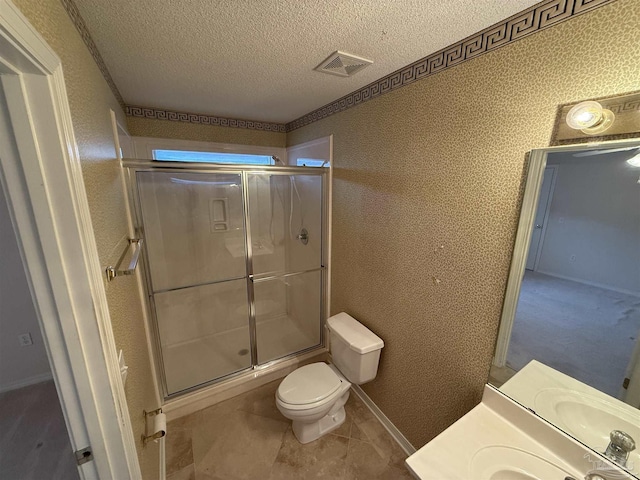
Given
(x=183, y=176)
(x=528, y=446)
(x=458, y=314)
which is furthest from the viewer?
(x=183, y=176)

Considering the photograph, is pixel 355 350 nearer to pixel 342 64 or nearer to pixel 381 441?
pixel 381 441

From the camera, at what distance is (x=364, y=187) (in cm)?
183

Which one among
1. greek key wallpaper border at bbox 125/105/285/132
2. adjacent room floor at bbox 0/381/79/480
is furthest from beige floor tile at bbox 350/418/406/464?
greek key wallpaper border at bbox 125/105/285/132

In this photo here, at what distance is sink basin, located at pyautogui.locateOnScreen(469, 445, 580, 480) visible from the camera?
0.91m

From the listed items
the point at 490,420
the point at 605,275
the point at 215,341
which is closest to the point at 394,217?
the point at 605,275

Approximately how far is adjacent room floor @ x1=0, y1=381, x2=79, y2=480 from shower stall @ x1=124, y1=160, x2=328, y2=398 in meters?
0.62

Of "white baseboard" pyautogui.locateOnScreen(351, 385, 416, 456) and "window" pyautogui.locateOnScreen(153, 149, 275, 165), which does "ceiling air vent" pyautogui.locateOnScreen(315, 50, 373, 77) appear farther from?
"white baseboard" pyautogui.locateOnScreen(351, 385, 416, 456)

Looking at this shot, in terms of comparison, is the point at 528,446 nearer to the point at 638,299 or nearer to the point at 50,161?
the point at 638,299

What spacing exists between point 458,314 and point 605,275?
0.56m

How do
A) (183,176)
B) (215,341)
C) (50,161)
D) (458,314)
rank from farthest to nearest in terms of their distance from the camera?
(215,341), (183,176), (458,314), (50,161)

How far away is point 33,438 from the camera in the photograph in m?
1.73

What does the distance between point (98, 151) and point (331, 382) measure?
1806 mm

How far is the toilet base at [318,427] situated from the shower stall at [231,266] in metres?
0.71

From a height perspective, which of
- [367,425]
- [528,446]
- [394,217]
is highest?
[394,217]
